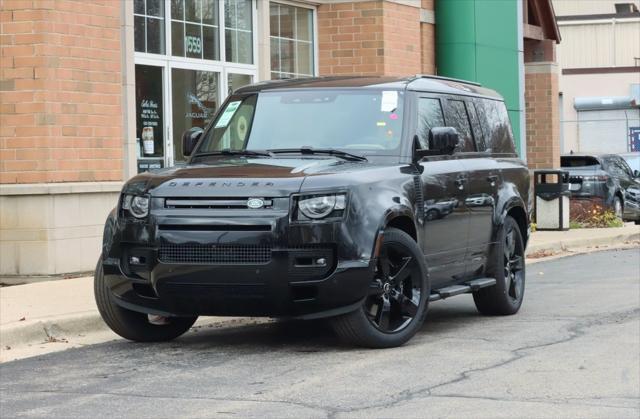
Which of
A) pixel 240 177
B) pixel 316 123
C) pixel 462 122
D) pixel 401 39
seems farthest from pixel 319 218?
pixel 401 39

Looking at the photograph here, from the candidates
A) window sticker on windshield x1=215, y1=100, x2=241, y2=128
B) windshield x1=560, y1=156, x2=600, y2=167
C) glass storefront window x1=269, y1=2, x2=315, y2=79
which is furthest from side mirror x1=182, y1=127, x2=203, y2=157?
windshield x1=560, y1=156, x2=600, y2=167

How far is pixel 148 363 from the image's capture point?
8141mm

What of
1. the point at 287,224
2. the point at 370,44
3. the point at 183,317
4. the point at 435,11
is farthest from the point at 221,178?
the point at 435,11

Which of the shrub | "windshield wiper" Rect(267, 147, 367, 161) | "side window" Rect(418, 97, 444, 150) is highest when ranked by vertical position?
"side window" Rect(418, 97, 444, 150)

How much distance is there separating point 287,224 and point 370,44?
1186 centimetres

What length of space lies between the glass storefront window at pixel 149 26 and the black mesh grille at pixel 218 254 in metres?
7.68

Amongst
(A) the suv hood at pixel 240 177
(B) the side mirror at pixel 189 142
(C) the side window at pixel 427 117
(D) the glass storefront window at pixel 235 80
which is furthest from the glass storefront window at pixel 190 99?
(A) the suv hood at pixel 240 177

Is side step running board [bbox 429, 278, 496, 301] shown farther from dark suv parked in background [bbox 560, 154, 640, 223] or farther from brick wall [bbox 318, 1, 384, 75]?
dark suv parked in background [bbox 560, 154, 640, 223]

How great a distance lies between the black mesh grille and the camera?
7.93 m

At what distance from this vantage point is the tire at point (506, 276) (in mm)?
10250

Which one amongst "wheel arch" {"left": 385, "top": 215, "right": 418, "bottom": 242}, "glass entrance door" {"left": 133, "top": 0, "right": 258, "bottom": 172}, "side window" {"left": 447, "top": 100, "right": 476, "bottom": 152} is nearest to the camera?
"wheel arch" {"left": 385, "top": 215, "right": 418, "bottom": 242}

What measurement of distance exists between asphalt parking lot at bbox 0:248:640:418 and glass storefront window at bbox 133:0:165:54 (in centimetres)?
645

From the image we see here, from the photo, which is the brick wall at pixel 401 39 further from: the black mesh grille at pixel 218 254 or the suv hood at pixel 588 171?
the black mesh grille at pixel 218 254

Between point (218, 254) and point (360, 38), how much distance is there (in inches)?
471
